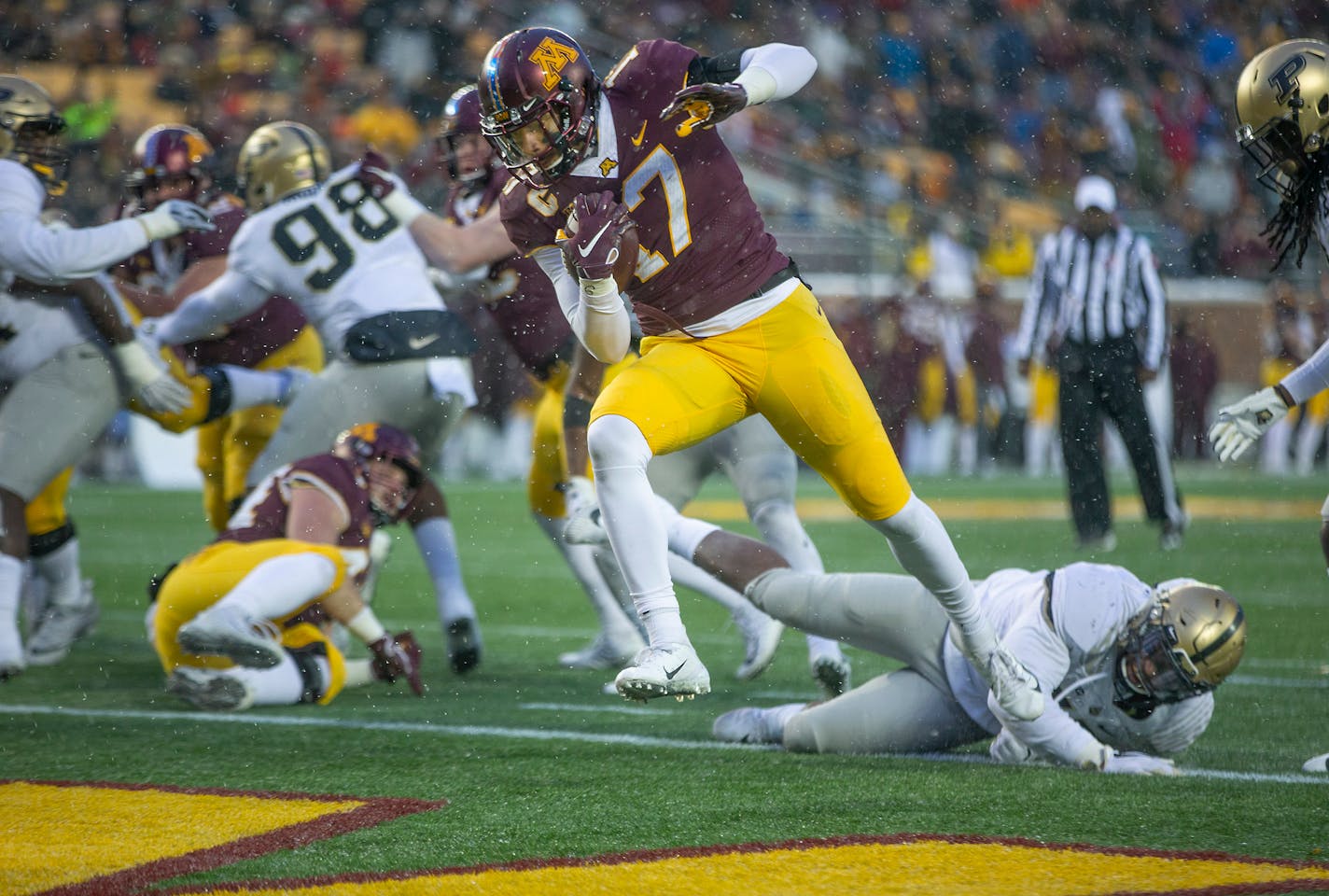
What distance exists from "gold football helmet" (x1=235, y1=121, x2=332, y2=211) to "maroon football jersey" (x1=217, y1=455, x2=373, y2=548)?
3.68ft

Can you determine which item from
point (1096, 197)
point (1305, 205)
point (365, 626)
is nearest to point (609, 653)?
point (365, 626)

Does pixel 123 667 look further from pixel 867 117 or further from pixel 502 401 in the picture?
pixel 867 117

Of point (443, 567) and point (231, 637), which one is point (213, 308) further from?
point (231, 637)

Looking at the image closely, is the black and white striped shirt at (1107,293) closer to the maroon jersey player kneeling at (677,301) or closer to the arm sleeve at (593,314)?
the maroon jersey player kneeling at (677,301)

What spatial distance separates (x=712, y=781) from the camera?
3.33 meters

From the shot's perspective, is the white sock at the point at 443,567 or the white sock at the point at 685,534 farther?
the white sock at the point at 443,567

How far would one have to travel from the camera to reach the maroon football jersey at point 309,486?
4.61 m

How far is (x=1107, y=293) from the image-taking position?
318 inches

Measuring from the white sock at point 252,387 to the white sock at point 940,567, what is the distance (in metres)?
2.72

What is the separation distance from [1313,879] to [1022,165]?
53.2 ft

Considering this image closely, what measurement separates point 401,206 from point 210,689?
68.1 inches

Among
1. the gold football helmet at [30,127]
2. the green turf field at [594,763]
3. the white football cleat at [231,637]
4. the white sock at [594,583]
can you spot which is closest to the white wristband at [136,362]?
the gold football helmet at [30,127]

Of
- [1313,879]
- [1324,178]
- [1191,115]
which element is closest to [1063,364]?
[1324,178]

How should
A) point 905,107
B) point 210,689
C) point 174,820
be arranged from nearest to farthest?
point 174,820, point 210,689, point 905,107
